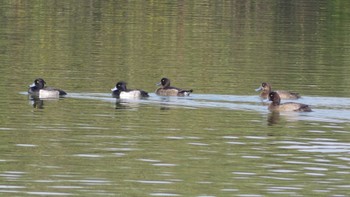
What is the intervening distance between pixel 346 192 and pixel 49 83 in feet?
56.7

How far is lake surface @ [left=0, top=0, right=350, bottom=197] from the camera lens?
847 inches

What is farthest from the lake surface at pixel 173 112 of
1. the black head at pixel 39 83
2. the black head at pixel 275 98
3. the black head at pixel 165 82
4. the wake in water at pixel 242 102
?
the black head at pixel 165 82

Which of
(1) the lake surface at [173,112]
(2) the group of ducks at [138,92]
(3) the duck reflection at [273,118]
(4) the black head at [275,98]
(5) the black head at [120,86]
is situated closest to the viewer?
(1) the lake surface at [173,112]

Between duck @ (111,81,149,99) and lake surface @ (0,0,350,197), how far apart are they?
0.83 feet

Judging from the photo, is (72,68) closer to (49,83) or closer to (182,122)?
(49,83)

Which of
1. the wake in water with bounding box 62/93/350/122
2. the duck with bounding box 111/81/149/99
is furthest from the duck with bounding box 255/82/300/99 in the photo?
the duck with bounding box 111/81/149/99

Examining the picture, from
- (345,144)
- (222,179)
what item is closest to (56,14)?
(345,144)

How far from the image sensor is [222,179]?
21.5 m

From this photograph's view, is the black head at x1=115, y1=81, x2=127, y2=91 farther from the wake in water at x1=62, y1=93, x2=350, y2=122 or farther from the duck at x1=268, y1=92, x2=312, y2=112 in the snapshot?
the duck at x1=268, y1=92, x2=312, y2=112

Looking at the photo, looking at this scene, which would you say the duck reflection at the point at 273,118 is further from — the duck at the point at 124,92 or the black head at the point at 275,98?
the duck at the point at 124,92

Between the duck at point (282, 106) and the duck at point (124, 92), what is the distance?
11.6ft

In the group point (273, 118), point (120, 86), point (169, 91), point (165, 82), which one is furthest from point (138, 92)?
point (273, 118)

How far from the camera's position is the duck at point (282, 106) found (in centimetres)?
3128

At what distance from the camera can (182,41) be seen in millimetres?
51656
